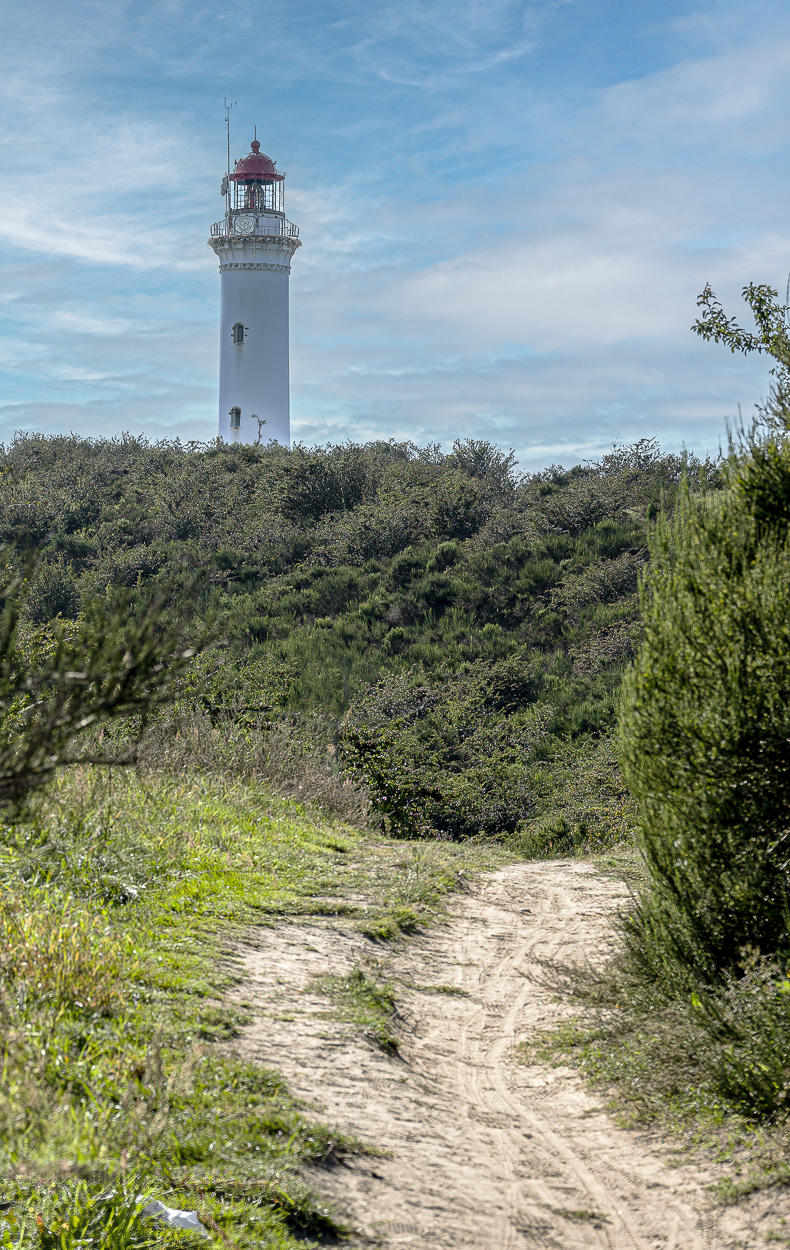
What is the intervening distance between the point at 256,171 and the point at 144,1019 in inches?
1546

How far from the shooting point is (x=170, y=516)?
28.5m

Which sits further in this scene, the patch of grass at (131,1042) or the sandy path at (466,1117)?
the sandy path at (466,1117)

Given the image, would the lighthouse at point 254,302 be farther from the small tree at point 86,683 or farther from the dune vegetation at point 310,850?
the small tree at point 86,683

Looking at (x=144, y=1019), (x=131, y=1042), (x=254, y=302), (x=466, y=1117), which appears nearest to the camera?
(x=131, y=1042)

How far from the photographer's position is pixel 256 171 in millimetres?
38500

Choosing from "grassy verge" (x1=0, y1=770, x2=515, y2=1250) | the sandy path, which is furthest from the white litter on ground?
the sandy path

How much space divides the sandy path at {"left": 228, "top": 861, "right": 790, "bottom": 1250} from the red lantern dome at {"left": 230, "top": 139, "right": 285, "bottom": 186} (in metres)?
37.2

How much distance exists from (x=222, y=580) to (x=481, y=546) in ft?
22.2

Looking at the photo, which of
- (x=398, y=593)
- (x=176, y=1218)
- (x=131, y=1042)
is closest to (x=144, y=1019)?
(x=131, y=1042)

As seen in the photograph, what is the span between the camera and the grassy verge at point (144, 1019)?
137 inches

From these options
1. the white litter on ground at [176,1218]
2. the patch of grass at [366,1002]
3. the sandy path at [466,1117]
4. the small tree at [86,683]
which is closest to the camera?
the small tree at [86,683]

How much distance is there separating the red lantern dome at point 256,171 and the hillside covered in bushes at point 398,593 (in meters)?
11.7

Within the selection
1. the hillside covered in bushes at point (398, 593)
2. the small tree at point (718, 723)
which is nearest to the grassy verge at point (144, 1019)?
the small tree at point (718, 723)

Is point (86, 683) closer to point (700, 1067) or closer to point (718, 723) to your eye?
point (718, 723)
